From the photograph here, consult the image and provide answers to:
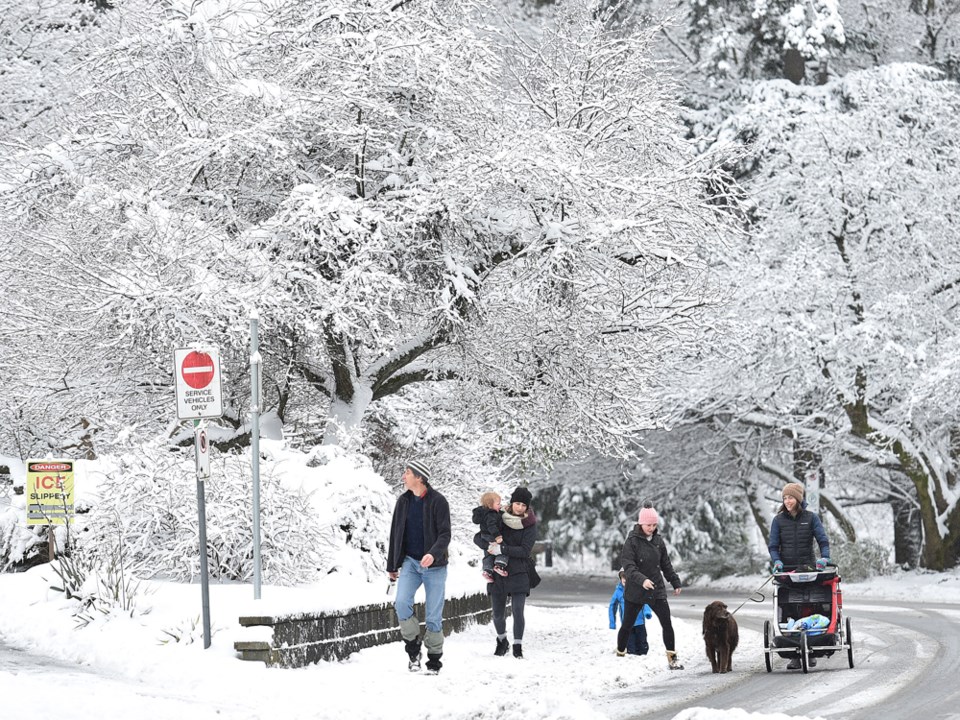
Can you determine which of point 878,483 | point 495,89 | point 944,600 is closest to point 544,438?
point 495,89

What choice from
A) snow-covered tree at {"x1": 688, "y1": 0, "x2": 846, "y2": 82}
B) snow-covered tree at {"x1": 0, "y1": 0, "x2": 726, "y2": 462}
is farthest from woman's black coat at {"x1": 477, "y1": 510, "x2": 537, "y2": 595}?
snow-covered tree at {"x1": 688, "y1": 0, "x2": 846, "y2": 82}

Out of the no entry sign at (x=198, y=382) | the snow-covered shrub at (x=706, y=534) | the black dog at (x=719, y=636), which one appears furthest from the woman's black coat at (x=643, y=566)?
the snow-covered shrub at (x=706, y=534)

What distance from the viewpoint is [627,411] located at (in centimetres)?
2134

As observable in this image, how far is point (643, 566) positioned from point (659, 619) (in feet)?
1.76

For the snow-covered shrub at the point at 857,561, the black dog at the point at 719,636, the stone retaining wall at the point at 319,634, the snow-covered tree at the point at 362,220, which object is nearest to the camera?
the stone retaining wall at the point at 319,634

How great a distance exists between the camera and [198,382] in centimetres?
1245

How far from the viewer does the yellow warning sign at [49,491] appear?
1449 cm

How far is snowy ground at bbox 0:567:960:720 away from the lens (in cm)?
1013

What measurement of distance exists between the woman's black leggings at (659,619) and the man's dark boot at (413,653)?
2496 millimetres

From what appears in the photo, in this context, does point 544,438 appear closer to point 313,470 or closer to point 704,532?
point 313,470

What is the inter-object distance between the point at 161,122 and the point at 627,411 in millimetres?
7922

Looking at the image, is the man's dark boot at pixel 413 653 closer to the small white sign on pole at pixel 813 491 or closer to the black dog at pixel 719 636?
the black dog at pixel 719 636

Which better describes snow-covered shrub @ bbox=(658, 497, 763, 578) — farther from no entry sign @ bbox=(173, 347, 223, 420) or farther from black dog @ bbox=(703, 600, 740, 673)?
no entry sign @ bbox=(173, 347, 223, 420)

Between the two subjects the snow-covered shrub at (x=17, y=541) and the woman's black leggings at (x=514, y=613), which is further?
the snow-covered shrub at (x=17, y=541)
